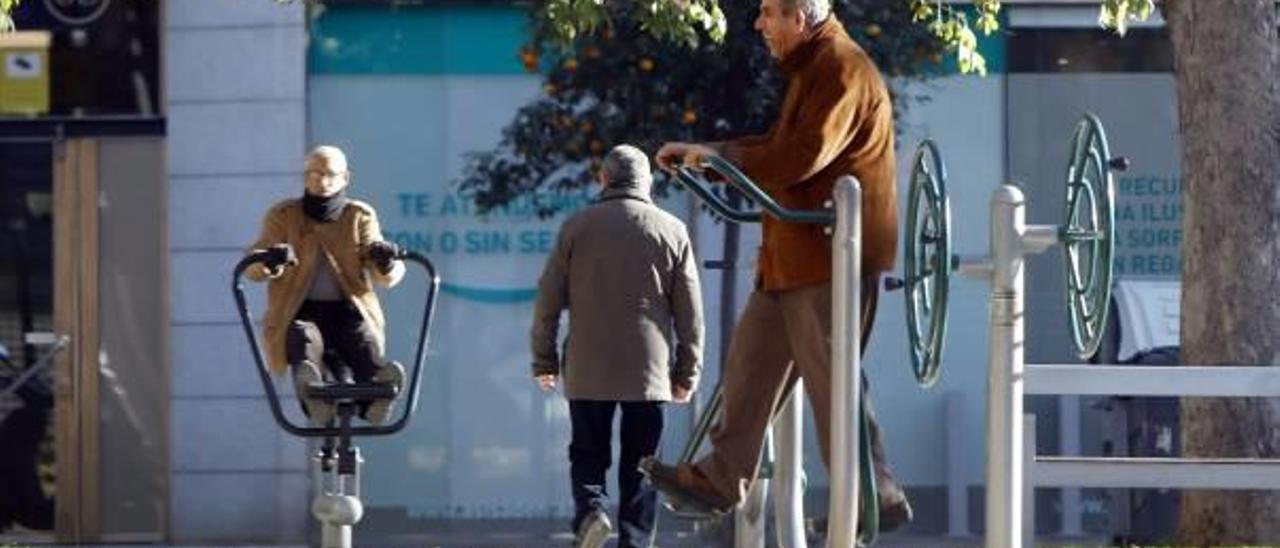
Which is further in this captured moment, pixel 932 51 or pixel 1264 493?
pixel 932 51

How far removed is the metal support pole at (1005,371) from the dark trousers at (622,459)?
289cm

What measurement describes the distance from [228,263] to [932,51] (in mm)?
4012

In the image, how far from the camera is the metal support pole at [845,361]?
7.00 meters

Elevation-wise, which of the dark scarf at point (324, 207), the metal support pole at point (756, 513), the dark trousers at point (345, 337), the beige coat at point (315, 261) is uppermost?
the dark scarf at point (324, 207)

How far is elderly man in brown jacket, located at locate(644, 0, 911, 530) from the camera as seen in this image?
7418mm

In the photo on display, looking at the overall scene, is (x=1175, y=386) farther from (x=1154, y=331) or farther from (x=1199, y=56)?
(x=1154, y=331)

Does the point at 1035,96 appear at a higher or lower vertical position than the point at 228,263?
higher

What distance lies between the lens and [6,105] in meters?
14.9

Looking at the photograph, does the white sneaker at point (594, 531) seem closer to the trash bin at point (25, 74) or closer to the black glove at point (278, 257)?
the black glove at point (278, 257)

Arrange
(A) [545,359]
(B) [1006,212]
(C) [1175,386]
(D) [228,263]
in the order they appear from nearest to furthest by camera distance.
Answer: (B) [1006,212], (C) [1175,386], (A) [545,359], (D) [228,263]

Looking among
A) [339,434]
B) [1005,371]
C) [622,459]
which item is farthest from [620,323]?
[1005,371]

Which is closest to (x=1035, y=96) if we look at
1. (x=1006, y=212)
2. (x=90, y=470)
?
(x=90, y=470)

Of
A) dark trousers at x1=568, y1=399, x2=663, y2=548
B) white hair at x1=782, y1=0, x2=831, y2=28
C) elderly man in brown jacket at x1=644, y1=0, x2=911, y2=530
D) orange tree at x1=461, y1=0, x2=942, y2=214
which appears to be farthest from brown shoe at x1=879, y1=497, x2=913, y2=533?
orange tree at x1=461, y1=0, x2=942, y2=214

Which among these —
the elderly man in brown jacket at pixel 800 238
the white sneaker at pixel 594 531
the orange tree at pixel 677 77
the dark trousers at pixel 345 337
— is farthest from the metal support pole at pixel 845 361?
the orange tree at pixel 677 77
